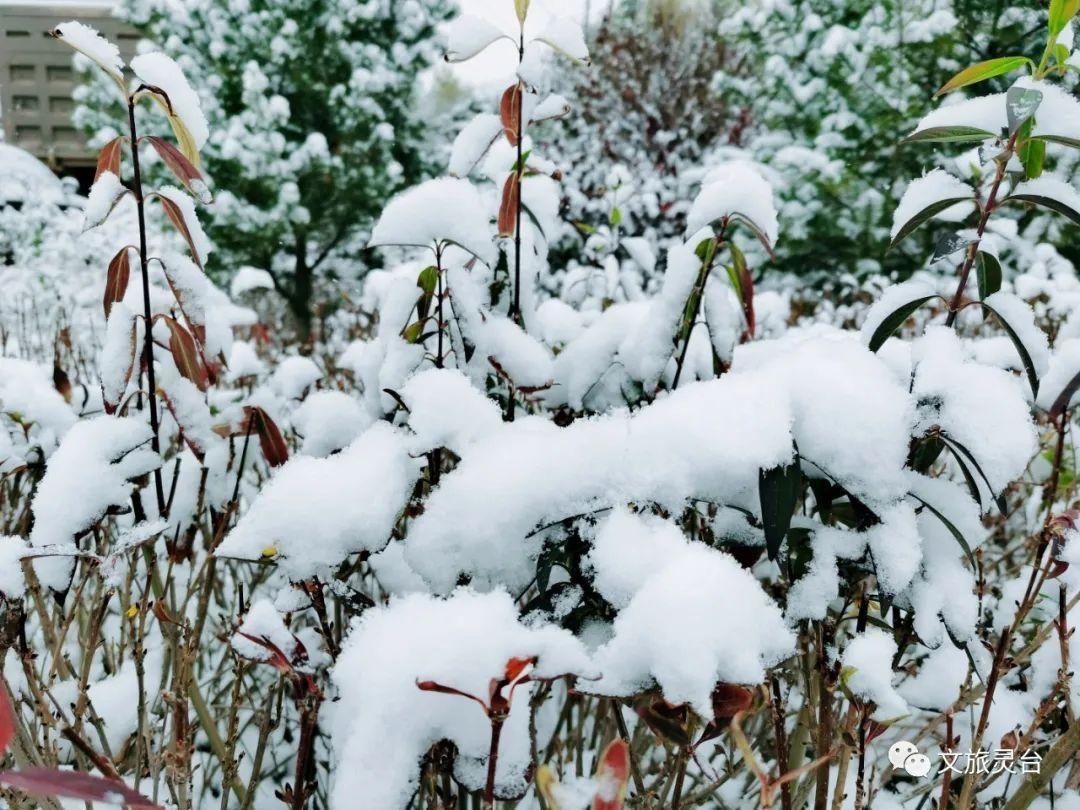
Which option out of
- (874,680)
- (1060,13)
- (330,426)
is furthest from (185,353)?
(1060,13)

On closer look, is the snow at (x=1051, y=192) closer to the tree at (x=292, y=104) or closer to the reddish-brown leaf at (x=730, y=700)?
the reddish-brown leaf at (x=730, y=700)

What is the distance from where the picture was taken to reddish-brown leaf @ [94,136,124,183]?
0.99 metres

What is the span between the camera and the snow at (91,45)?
0.89m

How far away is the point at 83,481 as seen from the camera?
0.98 meters

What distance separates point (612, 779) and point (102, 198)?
0.95 m

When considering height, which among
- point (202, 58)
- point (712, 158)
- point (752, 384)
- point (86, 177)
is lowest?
point (752, 384)

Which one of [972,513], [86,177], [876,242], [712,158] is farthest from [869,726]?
[86,177]

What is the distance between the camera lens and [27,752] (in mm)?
981

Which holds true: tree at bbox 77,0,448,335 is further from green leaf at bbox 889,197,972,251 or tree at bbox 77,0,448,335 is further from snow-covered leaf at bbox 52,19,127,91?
green leaf at bbox 889,197,972,251

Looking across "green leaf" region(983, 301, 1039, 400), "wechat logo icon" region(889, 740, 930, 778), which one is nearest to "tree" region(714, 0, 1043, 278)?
"green leaf" region(983, 301, 1039, 400)

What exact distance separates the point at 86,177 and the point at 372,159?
10161 millimetres

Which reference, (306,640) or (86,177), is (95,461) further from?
(86,177)

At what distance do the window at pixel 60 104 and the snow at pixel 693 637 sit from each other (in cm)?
1264

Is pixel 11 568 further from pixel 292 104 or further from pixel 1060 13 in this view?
pixel 292 104
